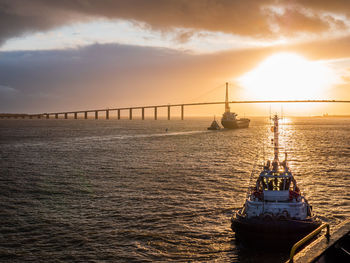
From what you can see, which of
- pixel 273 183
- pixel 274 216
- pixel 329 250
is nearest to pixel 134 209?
pixel 273 183

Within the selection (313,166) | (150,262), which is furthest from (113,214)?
(313,166)

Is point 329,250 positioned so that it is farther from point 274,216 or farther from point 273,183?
point 273,183

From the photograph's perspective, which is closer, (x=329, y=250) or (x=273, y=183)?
(x=329, y=250)

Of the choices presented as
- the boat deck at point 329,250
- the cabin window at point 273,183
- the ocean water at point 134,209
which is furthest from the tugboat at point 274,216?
the boat deck at point 329,250

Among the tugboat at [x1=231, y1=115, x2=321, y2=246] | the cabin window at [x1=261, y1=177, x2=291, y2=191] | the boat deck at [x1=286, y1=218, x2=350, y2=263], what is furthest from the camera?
the cabin window at [x1=261, y1=177, x2=291, y2=191]

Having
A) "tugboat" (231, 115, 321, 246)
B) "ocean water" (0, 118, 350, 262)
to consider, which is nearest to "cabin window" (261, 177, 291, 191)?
"tugboat" (231, 115, 321, 246)

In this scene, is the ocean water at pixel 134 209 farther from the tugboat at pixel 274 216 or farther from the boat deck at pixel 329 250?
the boat deck at pixel 329 250

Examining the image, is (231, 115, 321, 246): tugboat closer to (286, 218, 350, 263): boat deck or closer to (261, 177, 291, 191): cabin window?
(261, 177, 291, 191): cabin window

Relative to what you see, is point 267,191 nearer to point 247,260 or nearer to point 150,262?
point 247,260
